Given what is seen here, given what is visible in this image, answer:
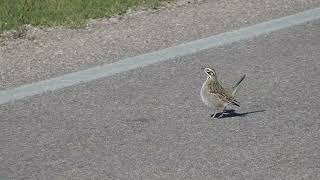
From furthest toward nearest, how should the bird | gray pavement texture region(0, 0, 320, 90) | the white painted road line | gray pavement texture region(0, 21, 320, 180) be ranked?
gray pavement texture region(0, 0, 320, 90), the white painted road line, the bird, gray pavement texture region(0, 21, 320, 180)

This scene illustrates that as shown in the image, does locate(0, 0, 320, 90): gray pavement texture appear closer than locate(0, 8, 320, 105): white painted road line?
No

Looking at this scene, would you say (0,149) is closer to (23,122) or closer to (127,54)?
(23,122)

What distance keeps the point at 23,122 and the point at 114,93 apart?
0.91 metres

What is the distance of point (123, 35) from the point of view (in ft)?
29.3

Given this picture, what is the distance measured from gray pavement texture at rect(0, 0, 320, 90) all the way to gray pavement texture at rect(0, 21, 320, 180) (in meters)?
0.41

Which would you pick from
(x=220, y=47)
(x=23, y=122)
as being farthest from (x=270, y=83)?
(x=23, y=122)

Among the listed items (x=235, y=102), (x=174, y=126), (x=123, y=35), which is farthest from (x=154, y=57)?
(x=174, y=126)

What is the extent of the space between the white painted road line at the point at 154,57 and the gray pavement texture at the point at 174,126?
0.30ft

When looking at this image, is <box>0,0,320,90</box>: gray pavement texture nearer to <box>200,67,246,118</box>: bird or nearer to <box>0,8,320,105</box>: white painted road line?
<box>0,8,320,105</box>: white painted road line

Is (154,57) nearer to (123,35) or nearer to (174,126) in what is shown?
(123,35)

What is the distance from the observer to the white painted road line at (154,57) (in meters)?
7.72

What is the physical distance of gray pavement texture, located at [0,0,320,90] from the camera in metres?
8.23

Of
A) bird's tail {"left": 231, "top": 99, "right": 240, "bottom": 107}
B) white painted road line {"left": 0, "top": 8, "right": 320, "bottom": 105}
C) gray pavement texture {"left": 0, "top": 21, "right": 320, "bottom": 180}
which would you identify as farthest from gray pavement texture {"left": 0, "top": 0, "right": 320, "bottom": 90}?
bird's tail {"left": 231, "top": 99, "right": 240, "bottom": 107}

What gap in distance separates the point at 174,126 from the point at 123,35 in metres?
2.11
